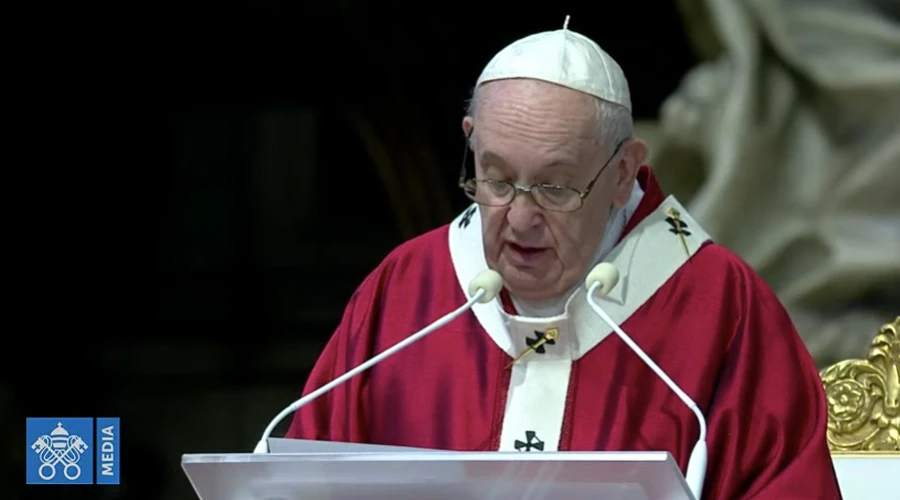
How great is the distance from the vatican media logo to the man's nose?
0.80 meters

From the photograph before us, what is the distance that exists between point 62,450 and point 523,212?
882 mm

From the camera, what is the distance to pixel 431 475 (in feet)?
9.23

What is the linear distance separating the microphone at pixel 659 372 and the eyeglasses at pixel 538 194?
11 centimetres

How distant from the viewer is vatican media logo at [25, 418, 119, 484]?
3533mm

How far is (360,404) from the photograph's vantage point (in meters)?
3.45

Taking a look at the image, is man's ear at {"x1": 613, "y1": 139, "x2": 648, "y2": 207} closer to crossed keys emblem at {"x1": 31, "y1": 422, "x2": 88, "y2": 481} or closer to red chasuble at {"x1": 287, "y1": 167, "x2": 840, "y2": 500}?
red chasuble at {"x1": 287, "y1": 167, "x2": 840, "y2": 500}

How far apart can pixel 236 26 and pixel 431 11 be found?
20.7 inches

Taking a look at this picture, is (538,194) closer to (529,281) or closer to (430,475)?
(529,281)

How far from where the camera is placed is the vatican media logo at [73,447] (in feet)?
11.6

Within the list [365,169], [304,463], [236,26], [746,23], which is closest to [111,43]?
[236,26]

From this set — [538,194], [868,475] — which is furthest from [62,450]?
[868,475]

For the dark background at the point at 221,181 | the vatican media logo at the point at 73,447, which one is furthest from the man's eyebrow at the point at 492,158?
the dark background at the point at 221,181

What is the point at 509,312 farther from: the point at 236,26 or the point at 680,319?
the point at 236,26

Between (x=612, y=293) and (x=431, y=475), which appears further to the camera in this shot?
(x=612, y=293)
